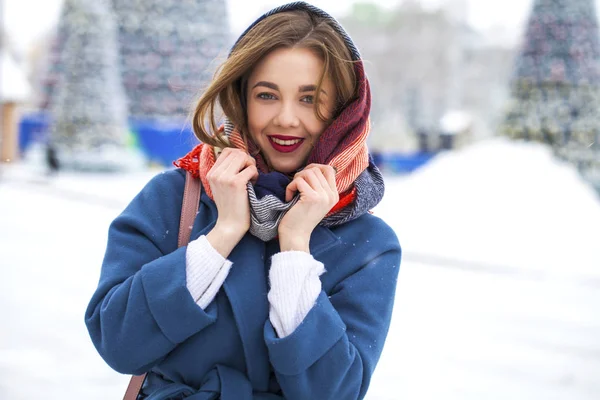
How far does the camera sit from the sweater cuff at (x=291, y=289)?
1.26m

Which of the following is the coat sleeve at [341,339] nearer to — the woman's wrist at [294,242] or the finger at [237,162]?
the woman's wrist at [294,242]

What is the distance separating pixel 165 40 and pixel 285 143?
17.3 metres

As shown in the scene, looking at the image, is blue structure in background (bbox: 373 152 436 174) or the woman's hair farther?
blue structure in background (bbox: 373 152 436 174)

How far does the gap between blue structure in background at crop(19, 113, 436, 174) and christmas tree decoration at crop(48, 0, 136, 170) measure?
4.66 ft

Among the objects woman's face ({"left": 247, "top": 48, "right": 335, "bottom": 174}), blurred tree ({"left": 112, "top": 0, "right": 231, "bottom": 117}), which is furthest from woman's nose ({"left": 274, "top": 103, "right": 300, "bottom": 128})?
blurred tree ({"left": 112, "top": 0, "right": 231, "bottom": 117})

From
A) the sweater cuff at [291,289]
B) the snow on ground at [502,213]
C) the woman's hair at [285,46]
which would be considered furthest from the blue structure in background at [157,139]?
the sweater cuff at [291,289]

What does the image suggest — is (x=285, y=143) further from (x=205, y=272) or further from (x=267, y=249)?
(x=205, y=272)

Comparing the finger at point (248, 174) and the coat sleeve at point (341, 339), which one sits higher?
the finger at point (248, 174)

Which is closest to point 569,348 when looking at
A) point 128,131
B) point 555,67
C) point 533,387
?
point 533,387

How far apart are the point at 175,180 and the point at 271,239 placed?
27 cm

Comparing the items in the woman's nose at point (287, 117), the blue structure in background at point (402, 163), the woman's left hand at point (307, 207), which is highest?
the woman's nose at point (287, 117)

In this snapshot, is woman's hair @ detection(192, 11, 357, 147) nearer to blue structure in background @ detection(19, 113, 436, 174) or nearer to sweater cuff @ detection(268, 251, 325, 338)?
sweater cuff @ detection(268, 251, 325, 338)

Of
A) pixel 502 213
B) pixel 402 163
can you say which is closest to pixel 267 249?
pixel 502 213

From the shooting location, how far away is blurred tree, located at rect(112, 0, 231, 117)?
1775 cm
